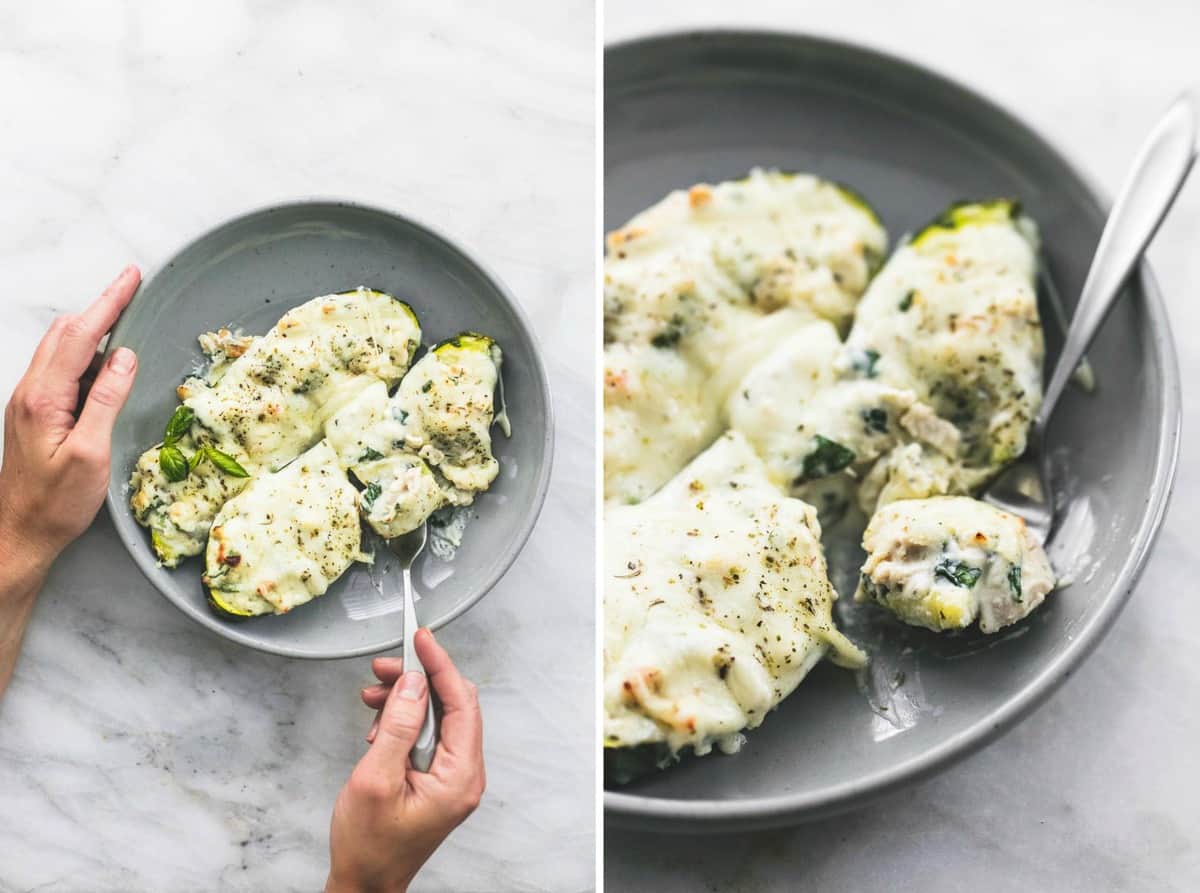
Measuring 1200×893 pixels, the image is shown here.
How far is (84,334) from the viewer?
107cm

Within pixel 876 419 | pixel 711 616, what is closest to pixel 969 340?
pixel 876 419

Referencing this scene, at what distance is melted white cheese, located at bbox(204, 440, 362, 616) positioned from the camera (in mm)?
1025

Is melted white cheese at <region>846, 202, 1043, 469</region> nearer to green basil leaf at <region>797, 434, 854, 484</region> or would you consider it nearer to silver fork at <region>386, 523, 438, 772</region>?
green basil leaf at <region>797, 434, 854, 484</region>

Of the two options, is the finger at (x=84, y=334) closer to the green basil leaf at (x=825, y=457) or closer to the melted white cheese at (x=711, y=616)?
the melted white cheese at (x=711, y=616)

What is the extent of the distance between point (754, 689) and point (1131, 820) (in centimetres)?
47

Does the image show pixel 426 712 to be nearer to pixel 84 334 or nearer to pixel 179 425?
pixel 179 425

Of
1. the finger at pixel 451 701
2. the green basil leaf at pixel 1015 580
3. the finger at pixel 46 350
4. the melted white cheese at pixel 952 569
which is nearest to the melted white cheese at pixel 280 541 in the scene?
the finger at pixel 451 701

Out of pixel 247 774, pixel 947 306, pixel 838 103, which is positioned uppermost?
pixel 838 103

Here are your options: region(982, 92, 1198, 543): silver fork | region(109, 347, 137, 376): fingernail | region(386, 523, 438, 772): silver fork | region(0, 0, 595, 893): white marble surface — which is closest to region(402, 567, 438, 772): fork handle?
region(386, 523, 438, 772): silver fork

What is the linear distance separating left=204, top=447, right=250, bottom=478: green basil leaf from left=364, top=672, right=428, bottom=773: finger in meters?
0.24

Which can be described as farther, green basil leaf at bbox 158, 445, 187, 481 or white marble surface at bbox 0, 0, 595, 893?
white marble surface at bbox 0, 0, 595, 893

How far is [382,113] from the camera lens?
120cm

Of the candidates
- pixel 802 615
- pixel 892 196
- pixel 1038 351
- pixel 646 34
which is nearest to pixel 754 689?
pixel 802 615

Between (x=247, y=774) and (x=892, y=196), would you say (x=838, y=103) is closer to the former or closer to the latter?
(x=892, y=196)
